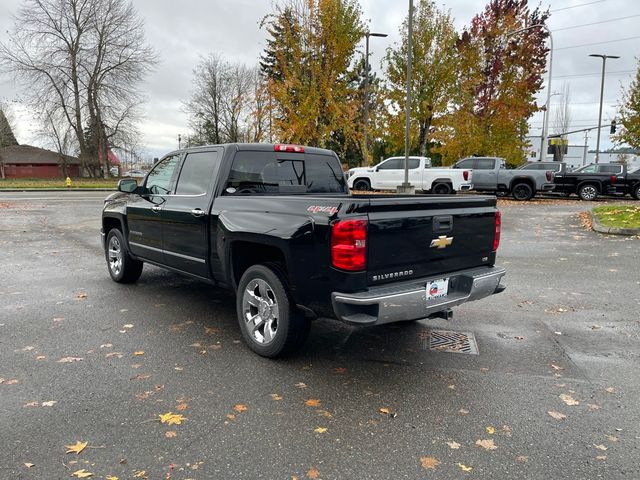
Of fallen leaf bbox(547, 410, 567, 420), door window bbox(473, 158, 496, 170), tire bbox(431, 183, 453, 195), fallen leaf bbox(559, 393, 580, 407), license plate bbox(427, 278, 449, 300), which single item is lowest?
fallen leaf bbox(547, 410, 567, 420)

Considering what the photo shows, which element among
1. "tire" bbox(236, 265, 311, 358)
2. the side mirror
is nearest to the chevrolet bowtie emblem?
"tire" bbox(236, 265, 311, 358)

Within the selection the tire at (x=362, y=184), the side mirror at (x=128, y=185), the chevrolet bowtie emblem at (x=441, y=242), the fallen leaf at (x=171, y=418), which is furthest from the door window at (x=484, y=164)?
the fallen leaf at (x=171, y=418)

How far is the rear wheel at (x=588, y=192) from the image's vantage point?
22.8m

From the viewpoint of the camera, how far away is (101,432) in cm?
306

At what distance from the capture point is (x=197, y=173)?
5277 mm

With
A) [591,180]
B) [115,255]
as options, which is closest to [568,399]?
[115,255]

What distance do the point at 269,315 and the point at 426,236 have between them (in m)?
1.50

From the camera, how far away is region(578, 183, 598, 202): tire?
74.7ft

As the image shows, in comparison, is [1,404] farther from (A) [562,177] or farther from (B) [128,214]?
(A) [562,177]

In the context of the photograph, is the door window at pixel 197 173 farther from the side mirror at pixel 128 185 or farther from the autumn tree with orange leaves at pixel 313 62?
the autumn tree with orange leaves at pixel 313 62

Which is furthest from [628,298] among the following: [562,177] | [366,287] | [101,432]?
[562,177]

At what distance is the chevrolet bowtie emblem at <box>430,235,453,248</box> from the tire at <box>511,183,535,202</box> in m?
20.4

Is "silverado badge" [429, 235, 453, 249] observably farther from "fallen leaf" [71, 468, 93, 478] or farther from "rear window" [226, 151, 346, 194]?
"fallen leaf" [71, 468, 93, 478]

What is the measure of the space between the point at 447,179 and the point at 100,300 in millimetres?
18176
